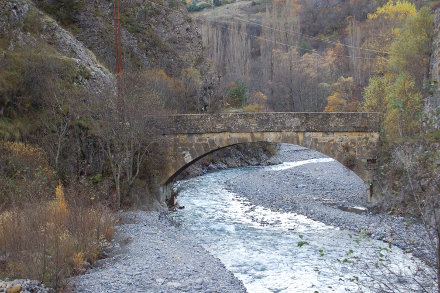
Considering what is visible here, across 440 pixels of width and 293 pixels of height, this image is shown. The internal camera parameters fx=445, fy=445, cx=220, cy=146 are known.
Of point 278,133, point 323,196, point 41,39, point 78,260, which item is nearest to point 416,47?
point 323,196

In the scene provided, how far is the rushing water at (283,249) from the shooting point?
10.8 meters

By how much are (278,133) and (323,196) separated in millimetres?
6055

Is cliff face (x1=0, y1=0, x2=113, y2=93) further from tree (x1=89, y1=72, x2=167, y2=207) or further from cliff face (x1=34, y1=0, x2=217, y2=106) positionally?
cliff face (x1=34, y1=0, x2=217, y2=106)

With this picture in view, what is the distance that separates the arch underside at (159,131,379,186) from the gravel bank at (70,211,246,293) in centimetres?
499

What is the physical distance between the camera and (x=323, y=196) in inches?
906

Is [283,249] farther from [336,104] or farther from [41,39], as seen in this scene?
[336,104]

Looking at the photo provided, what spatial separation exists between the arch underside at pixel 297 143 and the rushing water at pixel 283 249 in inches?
110

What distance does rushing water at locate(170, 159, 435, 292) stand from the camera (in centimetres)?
1078

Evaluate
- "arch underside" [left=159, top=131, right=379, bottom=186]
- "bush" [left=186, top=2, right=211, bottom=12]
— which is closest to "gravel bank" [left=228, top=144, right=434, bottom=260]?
"arch underside" [left=159, top=131, right=379, bottom=186]

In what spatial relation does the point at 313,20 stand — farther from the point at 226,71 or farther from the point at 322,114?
the point at 322,114

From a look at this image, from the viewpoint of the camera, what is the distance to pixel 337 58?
199 feet

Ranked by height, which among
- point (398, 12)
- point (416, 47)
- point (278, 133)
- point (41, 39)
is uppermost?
point (398, 12)

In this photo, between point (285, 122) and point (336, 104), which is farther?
point (336, 104)

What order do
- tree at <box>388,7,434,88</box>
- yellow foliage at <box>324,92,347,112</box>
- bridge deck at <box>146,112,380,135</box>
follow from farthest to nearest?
yellow foliage at <box>324,92,347,112</box>, tree at <box>388,7,434,88</box>, bridge deck at <box>146,112,380,135</box>
